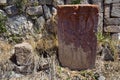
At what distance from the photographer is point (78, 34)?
5.37 m

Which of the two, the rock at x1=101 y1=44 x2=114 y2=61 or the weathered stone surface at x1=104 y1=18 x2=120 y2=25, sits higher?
the weathered stone surface at x1=104 y1=18 x2=120 y2=25

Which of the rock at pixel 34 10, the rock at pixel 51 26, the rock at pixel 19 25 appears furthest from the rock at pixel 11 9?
the rock at pixel 51 26

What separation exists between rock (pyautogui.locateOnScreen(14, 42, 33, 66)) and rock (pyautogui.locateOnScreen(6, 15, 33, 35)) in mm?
1100

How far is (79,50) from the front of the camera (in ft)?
Answer: 17.7

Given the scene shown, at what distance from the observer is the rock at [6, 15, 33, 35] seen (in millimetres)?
6375

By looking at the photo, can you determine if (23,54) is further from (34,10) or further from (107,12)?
(107,12)

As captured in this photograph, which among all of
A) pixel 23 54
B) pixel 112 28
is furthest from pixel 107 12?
pixel 23 54

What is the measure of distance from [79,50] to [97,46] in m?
0.47

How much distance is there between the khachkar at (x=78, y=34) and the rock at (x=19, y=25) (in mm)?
1122

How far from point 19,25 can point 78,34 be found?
147 cm

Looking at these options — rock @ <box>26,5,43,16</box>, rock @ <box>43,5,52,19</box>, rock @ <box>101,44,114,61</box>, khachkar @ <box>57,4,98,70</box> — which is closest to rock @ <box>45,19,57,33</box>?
rock @ <box>43,5,52,19</box>

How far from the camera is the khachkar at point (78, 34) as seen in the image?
17.4ft

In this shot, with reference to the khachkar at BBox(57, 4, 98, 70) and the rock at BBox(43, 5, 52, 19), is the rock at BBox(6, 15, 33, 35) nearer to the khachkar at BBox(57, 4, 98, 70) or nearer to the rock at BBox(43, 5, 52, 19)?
the rock at BBox(43, 5, 52, 19)

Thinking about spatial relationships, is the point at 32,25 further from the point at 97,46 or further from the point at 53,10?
the point at 97,46
